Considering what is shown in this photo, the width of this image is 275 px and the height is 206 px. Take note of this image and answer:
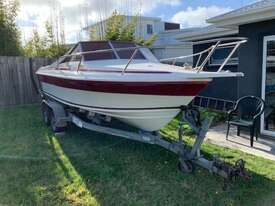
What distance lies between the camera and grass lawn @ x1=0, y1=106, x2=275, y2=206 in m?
3.36

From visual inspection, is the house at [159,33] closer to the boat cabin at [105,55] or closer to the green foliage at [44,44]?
the green foliage at [44,44]

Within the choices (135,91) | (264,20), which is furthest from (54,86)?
(264,20)

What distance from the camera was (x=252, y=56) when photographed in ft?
19.2

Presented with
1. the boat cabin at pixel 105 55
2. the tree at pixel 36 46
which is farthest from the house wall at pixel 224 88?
the tree at pixel 36 46

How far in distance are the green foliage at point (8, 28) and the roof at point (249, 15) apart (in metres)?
7.91

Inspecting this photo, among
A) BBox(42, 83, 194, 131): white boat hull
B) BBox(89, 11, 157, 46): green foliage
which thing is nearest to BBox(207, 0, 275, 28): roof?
BBox(42, 83, 194, 131): white boat hull

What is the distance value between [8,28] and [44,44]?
110 inches

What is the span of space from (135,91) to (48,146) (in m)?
2.34

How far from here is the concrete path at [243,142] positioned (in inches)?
187

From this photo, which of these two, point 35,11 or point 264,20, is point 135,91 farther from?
point 35,11

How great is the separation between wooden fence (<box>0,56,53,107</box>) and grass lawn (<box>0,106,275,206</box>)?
15.7 feet

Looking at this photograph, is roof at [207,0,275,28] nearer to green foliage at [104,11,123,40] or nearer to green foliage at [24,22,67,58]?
green foliage at [104,11,123,40]

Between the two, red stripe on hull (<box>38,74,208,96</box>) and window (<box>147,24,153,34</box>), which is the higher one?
window (<box>147,24,153,34</box>)

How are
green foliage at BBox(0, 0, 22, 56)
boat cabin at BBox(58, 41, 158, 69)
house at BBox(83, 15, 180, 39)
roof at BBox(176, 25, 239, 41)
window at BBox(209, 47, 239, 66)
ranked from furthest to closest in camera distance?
house at BBox(83, 15, 180, 39) < green foliage at BBox(0, 0, 22, 56) < window at BBox(209, 47, 239, 66) < roof at BBox(176, 25, 239, 41) < boat cabin at BBox(58, 41, 158, 69)
